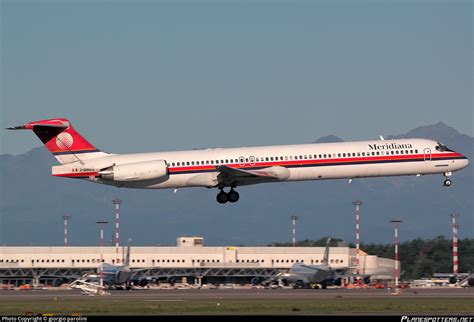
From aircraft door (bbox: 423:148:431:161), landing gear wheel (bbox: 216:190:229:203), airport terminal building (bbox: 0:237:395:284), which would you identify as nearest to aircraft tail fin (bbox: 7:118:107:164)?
landing gear wheel (bbox: 216:190:229:203)

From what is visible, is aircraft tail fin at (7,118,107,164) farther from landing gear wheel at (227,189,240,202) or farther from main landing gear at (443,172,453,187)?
main landing gear at (443,172,453,187)

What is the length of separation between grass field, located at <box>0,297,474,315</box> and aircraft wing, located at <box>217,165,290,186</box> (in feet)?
27.6

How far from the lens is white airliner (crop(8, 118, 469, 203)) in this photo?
72.4 m

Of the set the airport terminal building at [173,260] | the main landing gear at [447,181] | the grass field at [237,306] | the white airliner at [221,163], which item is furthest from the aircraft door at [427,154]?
the airport terminal building at [173,260]

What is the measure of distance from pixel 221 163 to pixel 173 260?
62.9 metres

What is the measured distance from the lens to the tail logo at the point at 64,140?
244 feet

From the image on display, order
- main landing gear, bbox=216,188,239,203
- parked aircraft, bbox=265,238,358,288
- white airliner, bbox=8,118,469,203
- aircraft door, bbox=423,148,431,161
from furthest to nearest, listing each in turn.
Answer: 1. parked aircraft, bbox=265,238,358,288
2. aircraft door, bbox=423,148,431,161
3. main landing gear, bbox=216,188,239,203
4. white airliner, bbox=8,118,469,203

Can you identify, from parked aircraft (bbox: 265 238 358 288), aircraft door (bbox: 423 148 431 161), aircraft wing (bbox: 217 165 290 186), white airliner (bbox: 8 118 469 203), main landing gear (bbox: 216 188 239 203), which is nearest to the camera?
aircraft wing (bbox: 217 165 290 186)

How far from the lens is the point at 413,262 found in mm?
156625

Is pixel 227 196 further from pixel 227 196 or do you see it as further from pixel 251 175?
pixel 251 175

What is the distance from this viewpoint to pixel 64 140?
7444cm

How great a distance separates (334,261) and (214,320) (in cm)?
8276

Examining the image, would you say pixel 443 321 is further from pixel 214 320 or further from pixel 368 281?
pixel 368 281

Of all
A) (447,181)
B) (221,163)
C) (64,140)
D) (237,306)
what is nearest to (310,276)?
(447,181)
